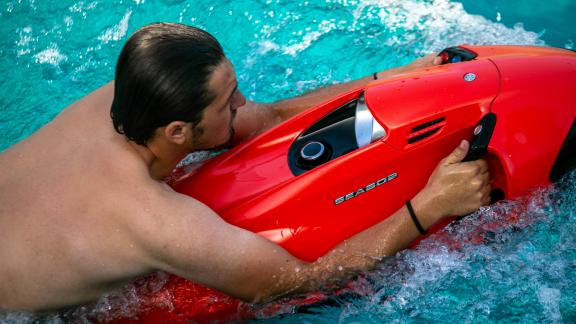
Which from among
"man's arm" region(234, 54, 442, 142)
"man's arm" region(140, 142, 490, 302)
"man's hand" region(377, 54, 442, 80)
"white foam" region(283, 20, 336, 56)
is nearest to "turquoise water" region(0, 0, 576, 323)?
"white foam" region(283, 20, 336, 56)

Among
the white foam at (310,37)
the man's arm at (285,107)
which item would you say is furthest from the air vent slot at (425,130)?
the white foam at (310,37)

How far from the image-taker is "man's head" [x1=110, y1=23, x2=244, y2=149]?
1.75 meters

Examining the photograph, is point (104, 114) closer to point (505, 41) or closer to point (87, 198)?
point (87, 198)

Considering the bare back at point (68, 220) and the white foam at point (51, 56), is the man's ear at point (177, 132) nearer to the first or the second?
the bare back at point (68, 220)

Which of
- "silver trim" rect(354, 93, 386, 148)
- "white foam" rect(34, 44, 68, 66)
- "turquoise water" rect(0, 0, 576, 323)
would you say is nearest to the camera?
"silver trim" rect(354, 93, 386, 148)

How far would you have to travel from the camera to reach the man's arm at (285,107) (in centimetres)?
236

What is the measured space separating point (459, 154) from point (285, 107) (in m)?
0.79

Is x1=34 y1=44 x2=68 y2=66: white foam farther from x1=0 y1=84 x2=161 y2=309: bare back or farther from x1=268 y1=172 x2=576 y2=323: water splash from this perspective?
x1=268 y1=172 x2=576 y2=323: water splash

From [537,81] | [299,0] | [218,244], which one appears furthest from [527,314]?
[299,0]

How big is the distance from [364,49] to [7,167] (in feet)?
6.51

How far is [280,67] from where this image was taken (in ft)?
11.1

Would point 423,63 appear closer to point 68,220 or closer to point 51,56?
point 68,220

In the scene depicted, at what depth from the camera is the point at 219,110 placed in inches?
73.5

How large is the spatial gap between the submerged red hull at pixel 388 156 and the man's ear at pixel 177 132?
0.28m
